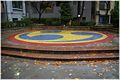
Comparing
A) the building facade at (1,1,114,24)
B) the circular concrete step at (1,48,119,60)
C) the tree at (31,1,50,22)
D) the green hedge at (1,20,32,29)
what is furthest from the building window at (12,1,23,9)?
the circular concrete step at (1,48,119,60)

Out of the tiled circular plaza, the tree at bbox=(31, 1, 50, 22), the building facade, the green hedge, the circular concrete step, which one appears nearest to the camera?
the circular concrete step

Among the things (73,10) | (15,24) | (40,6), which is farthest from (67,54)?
(73,10)

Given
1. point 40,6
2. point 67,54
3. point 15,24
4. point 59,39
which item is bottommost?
point 67,54

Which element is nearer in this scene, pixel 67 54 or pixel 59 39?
pixel 67 54

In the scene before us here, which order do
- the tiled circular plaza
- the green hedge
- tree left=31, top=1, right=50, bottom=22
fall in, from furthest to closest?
tree left=31, top=1, right=50, bottom=22 → the green hedge → the tiled circular plaza

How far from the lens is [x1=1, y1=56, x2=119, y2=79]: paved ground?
255 inches

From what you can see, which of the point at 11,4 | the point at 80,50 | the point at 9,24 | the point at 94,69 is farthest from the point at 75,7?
the point at 94,69

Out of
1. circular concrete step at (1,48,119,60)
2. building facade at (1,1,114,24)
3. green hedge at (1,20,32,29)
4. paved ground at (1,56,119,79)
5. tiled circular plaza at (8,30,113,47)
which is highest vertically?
building facade at (1,1,114,24)

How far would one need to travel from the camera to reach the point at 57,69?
7.22 m

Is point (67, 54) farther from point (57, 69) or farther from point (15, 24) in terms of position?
point (15, 24)

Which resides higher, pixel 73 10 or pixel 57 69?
pixel 73 10

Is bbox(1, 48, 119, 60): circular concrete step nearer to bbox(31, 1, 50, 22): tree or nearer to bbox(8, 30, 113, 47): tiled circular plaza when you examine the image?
bbox(8, 30, 113, 47): tiled circular plaza

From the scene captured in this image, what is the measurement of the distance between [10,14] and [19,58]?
16.5 metres

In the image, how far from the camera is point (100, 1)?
1134 inches
